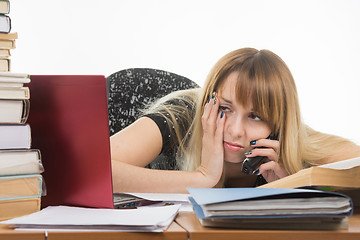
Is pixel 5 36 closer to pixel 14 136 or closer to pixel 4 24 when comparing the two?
pixel 4 24

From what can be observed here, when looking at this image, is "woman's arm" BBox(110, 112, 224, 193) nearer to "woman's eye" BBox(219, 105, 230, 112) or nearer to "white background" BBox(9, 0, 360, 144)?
"woman's eye" BBox(219, 105, 230, 112)

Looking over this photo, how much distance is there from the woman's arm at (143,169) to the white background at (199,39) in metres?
1.89

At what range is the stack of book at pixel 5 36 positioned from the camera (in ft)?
2.37

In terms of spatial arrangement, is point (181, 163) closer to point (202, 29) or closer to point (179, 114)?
point (179, 114)

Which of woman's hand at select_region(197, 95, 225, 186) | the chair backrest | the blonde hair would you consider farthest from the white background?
woman's hand at select_region(197, 95, 225, 186)

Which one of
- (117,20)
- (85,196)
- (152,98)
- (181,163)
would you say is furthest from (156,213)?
(117,20)

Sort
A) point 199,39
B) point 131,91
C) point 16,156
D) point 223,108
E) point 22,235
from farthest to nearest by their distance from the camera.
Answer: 1. point 199,39
2. point 131,91
3. point 223,108
4. point 16,156
5. point 22,235

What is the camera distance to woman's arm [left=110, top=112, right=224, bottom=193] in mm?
1386

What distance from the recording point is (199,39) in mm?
3566

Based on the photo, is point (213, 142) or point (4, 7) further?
point (213, 142)

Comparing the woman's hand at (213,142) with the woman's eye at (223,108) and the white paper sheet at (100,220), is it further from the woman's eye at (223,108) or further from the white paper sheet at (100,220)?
the white paper sheet at (100,220)

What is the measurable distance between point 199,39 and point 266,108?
7.24 feet

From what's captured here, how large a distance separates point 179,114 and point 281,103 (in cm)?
45

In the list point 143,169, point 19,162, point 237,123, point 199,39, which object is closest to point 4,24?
point 19,162
